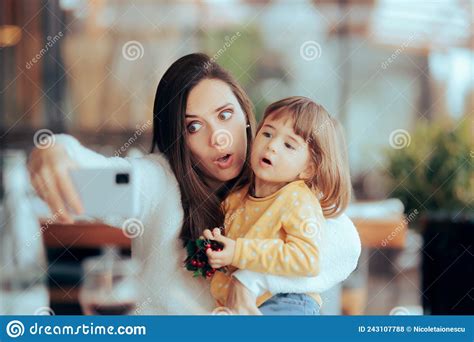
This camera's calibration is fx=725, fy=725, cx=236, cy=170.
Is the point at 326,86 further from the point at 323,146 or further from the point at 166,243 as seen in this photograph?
Answer: the point at 166,243

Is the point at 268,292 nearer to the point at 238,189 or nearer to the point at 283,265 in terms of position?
the point at 283,265

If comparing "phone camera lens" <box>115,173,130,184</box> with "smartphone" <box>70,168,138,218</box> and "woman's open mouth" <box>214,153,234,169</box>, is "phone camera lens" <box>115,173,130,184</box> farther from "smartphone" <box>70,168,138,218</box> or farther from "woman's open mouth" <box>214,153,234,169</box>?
"woman's open mouth" <box>214,153,234,169</box>

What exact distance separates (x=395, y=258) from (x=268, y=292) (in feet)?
1.55

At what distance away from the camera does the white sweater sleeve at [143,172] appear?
96.4 inches

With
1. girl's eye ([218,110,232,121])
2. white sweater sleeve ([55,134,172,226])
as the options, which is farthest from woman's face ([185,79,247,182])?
white sweater sleeve ([55,134,172,226])

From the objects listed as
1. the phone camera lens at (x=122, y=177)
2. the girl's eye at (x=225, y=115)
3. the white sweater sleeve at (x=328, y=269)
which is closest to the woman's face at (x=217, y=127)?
the girl's eye at (x=225, y=115)

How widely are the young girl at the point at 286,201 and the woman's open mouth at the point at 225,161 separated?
0.25 feet

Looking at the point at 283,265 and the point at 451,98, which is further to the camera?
the point at 451,98

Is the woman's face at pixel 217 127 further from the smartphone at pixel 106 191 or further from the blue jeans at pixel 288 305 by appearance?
the blue jeans at pixel 288 305

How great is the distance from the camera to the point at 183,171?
2.44 m

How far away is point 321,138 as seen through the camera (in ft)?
7.88

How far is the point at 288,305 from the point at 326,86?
2.46ft
